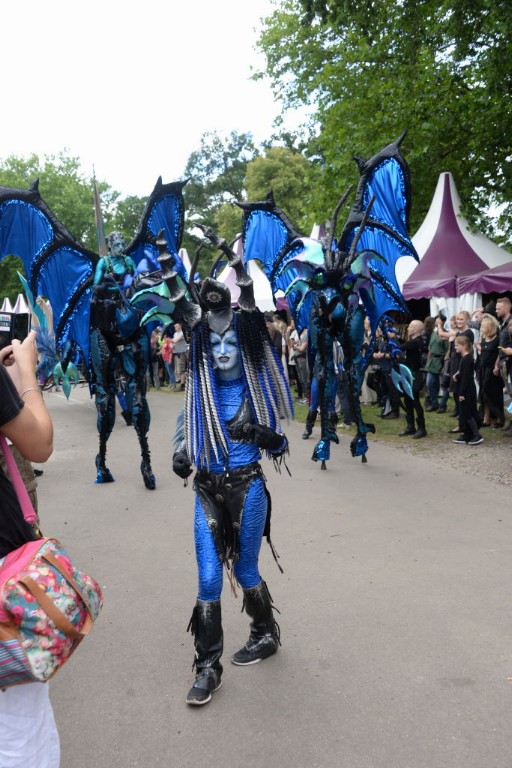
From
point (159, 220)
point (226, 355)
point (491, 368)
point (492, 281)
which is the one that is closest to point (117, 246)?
point (159, 220)

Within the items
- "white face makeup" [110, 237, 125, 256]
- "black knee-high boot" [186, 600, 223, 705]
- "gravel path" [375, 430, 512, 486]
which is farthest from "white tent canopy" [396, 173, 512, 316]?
"black knee-high boot" [186, 600, 223, 705]

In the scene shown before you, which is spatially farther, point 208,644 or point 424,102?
point 424,102

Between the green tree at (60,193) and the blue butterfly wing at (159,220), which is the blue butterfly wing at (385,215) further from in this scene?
the green tree at (60,193)

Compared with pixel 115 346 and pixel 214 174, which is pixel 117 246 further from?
pixel 214 174

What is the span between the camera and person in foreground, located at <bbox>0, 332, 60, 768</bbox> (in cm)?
169

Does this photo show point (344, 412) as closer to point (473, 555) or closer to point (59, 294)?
point (59, 294)

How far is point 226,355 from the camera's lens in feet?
10.3

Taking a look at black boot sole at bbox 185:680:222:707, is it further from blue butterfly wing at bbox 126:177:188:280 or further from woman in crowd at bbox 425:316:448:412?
woman in crowd at bbox 425:316:448:412

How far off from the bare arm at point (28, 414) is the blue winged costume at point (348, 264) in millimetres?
4794

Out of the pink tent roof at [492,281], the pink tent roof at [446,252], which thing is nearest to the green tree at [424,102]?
the pink tent roof at [446,252]

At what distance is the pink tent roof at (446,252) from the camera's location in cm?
1150

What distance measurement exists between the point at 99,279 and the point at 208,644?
14.3 ft

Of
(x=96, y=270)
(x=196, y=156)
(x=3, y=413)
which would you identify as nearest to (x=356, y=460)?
(x=96, y=270)

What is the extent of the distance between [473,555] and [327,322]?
311 centimetres
